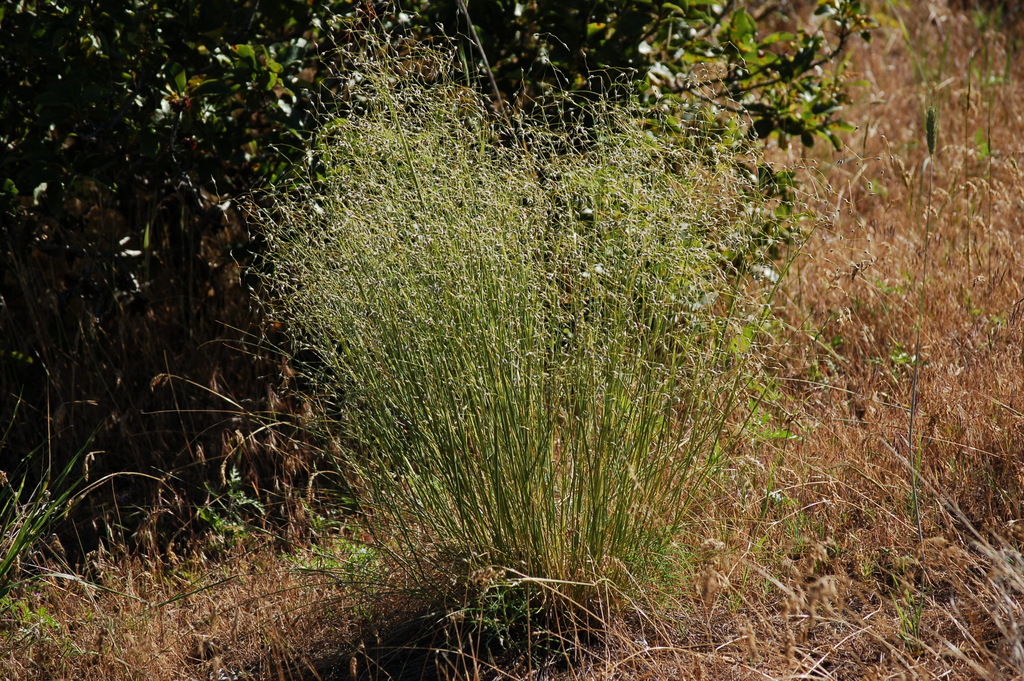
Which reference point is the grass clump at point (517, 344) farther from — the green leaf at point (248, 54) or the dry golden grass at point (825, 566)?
the green leaf at point (248, 54)

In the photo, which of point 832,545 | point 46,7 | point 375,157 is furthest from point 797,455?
point 46,7

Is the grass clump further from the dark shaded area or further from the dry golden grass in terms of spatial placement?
the dark shaded area

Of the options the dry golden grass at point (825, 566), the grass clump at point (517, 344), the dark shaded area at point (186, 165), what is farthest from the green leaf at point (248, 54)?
the dry golden grass at point (825, 566)

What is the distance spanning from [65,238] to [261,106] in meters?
1.03

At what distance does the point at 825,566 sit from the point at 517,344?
3.46 feet

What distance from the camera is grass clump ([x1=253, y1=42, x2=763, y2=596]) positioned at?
205 cm

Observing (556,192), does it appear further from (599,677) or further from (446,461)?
(599,677)

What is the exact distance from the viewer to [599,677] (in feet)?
6.66

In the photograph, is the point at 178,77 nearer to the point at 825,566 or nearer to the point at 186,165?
the point at 186,165

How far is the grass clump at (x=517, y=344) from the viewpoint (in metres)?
2.05

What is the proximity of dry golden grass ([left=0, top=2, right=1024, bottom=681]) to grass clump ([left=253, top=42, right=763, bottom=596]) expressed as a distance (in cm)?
21

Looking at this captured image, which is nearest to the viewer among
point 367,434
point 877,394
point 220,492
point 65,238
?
point 367,434

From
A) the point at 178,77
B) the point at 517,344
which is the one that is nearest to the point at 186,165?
the point at 178,77

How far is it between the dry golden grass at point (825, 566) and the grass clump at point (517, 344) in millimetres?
214
